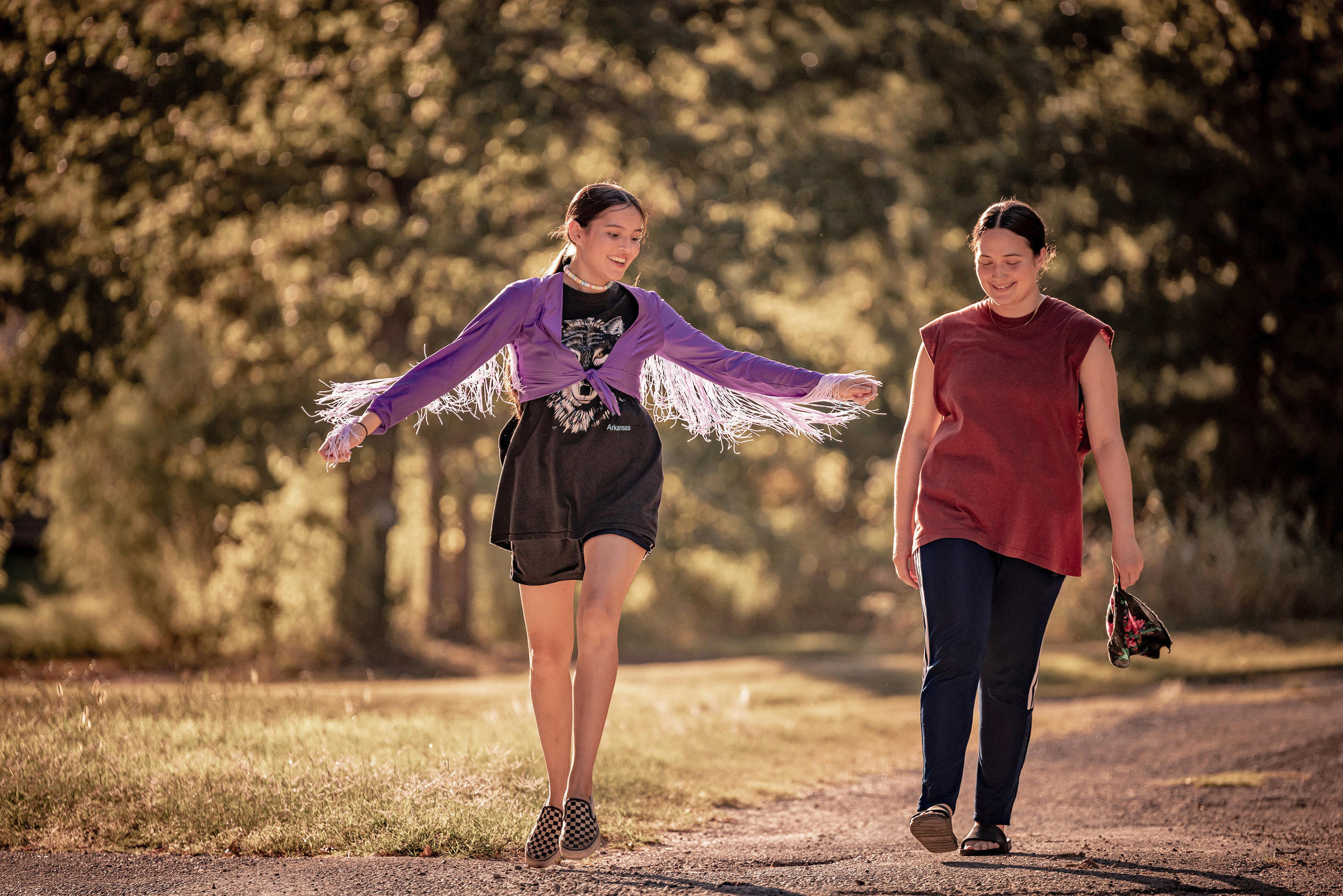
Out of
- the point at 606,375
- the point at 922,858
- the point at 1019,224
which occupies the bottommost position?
the point at 922,858

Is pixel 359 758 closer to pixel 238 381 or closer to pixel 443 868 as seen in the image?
pixel 443 868

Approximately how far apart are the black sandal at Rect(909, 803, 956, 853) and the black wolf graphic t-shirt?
49.2 inches

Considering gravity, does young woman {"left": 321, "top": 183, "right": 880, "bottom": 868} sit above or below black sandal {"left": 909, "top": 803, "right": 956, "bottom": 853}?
above

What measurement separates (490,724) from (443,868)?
8.98 ft

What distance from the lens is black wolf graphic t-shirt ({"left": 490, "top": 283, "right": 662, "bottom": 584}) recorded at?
4.32m

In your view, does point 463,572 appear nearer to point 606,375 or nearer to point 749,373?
point 749,373

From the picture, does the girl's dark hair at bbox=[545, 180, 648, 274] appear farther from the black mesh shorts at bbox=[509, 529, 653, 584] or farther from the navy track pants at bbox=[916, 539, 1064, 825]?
the navy track pants at bbox=[916, 539, 1064, 825]

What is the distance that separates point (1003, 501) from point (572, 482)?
142 centimetres

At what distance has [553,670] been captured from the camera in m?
4.43

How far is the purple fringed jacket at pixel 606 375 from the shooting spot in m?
4.38

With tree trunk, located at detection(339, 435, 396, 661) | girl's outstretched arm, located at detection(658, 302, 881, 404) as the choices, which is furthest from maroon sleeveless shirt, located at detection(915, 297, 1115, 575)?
tree trunk, located at detection(339, 435, 396, 661)

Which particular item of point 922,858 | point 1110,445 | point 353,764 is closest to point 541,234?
point 353,764

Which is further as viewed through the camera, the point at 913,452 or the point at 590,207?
the point at 913,452

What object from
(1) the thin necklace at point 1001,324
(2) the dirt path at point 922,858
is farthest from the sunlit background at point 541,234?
(1) the thin necklace at point 1001,324
